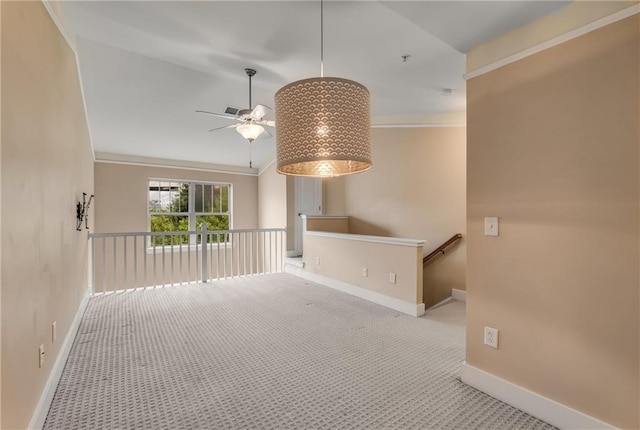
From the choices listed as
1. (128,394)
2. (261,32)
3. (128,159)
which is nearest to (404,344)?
(128,394)

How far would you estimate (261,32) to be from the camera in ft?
8.18

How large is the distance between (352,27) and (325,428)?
2.69 meters

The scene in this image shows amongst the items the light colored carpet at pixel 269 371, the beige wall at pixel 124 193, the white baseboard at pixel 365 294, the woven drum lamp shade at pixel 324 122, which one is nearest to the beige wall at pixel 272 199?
the white baseboard at pixel 365 294

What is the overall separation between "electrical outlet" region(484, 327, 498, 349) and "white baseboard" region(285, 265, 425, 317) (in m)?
1.39

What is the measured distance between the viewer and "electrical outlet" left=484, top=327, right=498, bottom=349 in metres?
1.96

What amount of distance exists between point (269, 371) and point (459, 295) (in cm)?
292

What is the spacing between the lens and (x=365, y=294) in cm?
402

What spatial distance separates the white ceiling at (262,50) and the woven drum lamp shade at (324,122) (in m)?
0.96

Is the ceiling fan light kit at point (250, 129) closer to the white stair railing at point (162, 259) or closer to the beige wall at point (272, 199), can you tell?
the white stair railing at point (162, 259)

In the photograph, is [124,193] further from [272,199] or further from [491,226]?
[491,226]

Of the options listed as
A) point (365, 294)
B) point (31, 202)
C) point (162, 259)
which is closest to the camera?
point (31, 202)

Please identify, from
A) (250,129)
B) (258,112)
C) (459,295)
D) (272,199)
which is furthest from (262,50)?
(272,199)

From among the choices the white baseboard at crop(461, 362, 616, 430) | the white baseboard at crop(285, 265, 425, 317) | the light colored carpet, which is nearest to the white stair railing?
the white baseboard at crop(285, 265, 425, 317)

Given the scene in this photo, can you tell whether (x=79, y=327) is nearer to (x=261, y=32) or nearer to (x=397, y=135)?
(x=261, y=32)
